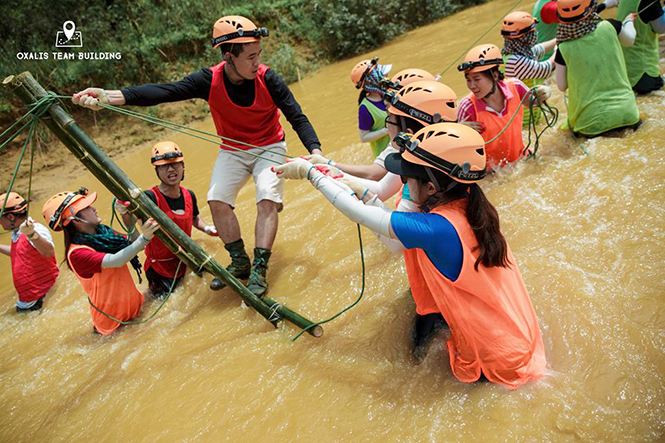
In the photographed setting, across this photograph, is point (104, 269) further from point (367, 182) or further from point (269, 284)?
point (367, 182)

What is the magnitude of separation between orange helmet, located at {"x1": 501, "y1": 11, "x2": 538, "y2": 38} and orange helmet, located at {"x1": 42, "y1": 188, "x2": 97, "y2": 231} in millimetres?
4087

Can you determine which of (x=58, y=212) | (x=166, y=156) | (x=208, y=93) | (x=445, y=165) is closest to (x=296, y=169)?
(x=445, y=165)

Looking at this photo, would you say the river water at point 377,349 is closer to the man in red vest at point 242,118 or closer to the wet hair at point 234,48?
the man in red vest at point 242,118

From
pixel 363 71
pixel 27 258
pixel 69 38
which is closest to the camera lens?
pixel 363 71

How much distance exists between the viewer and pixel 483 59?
139 inches

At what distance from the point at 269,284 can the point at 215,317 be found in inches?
20.3

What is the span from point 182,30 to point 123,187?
12.6 meters

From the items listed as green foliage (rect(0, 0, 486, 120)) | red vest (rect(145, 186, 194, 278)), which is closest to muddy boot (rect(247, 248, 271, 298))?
red vest (rect(145, 186, 194, 278))

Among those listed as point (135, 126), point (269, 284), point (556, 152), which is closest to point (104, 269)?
point (269, 284)

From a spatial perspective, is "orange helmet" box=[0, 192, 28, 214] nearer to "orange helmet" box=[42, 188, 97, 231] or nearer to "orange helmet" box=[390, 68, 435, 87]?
"orange helmet" box=[42, 188, 97, 231]

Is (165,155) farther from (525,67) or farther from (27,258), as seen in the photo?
(525,67)

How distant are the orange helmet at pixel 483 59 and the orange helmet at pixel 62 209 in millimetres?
3146

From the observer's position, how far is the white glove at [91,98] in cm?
279

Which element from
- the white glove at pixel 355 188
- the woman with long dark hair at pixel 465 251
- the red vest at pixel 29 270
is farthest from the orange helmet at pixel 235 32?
the red vest at pixel 29 270
